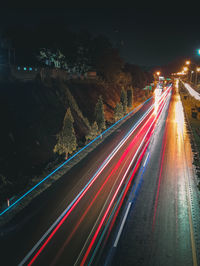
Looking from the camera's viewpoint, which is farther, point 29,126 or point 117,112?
point 117,112

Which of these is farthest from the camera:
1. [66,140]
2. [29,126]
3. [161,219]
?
[29,126]

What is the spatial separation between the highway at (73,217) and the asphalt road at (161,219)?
3.05ft

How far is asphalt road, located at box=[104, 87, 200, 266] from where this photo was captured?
32.6 feet

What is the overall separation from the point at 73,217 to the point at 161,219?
17.6 ft

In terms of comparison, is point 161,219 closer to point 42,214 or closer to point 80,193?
point 80,193

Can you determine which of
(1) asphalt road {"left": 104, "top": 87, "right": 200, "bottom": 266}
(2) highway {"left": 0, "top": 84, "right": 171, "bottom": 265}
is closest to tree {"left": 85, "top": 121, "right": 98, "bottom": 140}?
(2) highway {"left": 0, "top": 84, "right": 171, "bottom": 265}

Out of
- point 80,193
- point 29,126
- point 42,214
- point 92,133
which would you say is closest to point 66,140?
point 29,126

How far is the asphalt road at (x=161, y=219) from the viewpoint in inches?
391

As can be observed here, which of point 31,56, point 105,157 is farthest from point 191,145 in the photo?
point 31,56

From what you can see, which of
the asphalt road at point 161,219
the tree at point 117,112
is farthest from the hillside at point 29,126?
the asphalt road at point 161,219

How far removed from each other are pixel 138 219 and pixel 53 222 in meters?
5.09

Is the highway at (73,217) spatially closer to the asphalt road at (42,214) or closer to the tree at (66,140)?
the asphalt road at (42,214)

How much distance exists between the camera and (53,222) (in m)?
12.1

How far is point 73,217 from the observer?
12.5 metres
